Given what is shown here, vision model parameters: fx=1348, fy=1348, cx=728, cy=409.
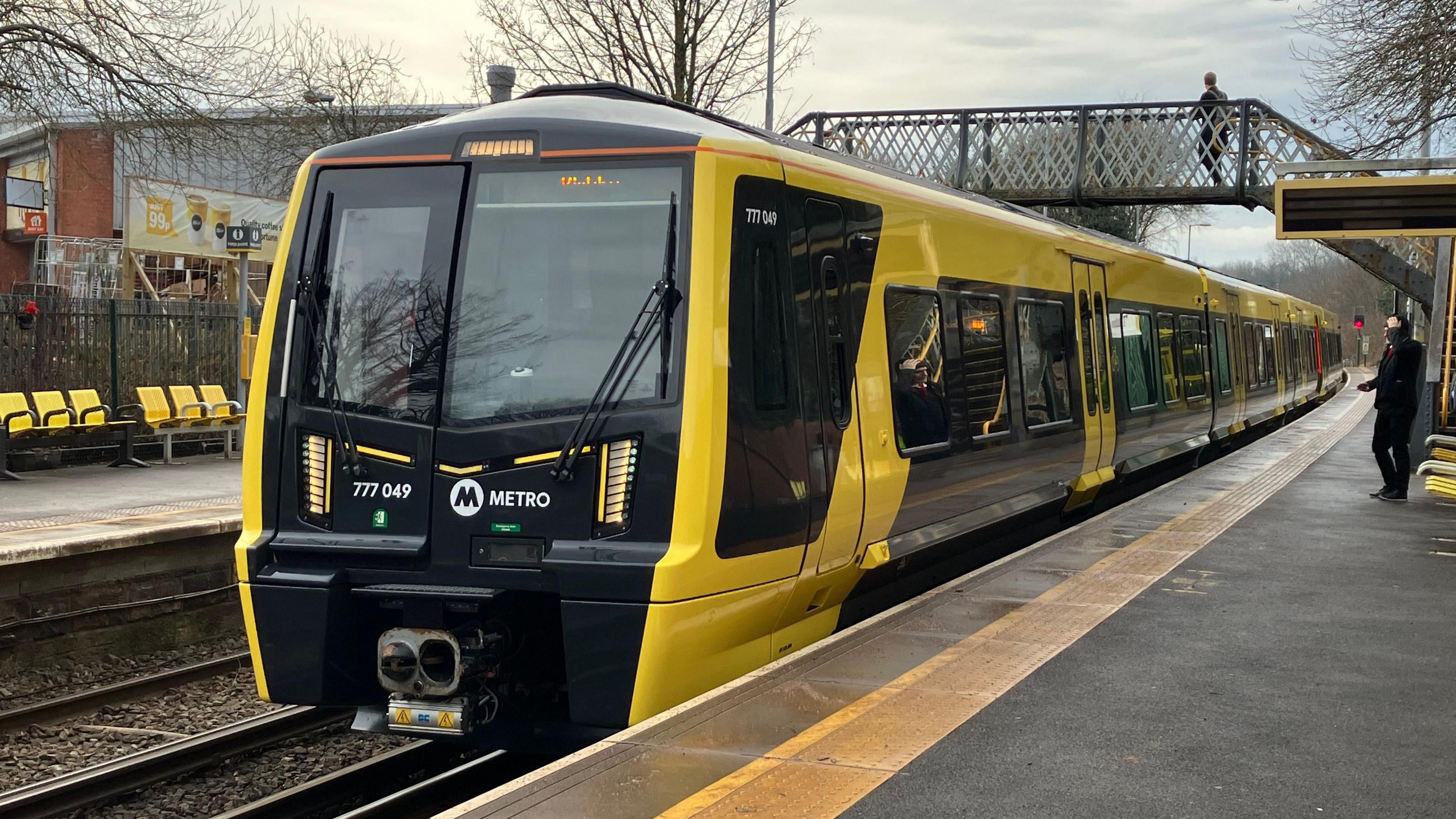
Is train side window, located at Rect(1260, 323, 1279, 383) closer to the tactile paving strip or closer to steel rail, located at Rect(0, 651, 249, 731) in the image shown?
the tactile paving strip

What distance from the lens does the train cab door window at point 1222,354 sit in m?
18.4

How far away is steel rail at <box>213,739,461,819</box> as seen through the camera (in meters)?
6.03

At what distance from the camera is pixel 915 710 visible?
17.3 feet

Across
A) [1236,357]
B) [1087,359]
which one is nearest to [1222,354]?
[1236,357]

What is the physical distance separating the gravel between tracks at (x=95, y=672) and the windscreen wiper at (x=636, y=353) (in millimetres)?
5203

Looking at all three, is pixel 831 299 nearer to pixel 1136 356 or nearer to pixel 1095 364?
pixel 1095 364

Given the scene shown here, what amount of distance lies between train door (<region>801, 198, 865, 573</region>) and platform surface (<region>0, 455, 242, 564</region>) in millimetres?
5586

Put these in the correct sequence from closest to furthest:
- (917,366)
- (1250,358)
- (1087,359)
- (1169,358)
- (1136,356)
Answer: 1. (917,366)
2. (1087,359)
3. (1136,356)
4. (1169,358)
5. (1250,358)

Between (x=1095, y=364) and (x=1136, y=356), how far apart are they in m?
1.95

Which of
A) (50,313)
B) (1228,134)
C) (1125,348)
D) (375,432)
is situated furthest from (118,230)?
(375,432)

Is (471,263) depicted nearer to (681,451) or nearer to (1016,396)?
(681,451)

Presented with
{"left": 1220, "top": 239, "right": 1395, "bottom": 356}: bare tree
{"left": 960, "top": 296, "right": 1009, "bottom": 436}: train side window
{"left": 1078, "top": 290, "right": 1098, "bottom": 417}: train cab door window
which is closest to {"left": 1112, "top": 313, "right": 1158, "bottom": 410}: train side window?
{"left": 1078, "top": 290, "right": 1098, "bottom": 417}: train cab door window

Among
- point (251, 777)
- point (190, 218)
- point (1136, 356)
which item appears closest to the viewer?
point (251, 777)

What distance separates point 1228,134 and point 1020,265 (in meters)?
13.0
